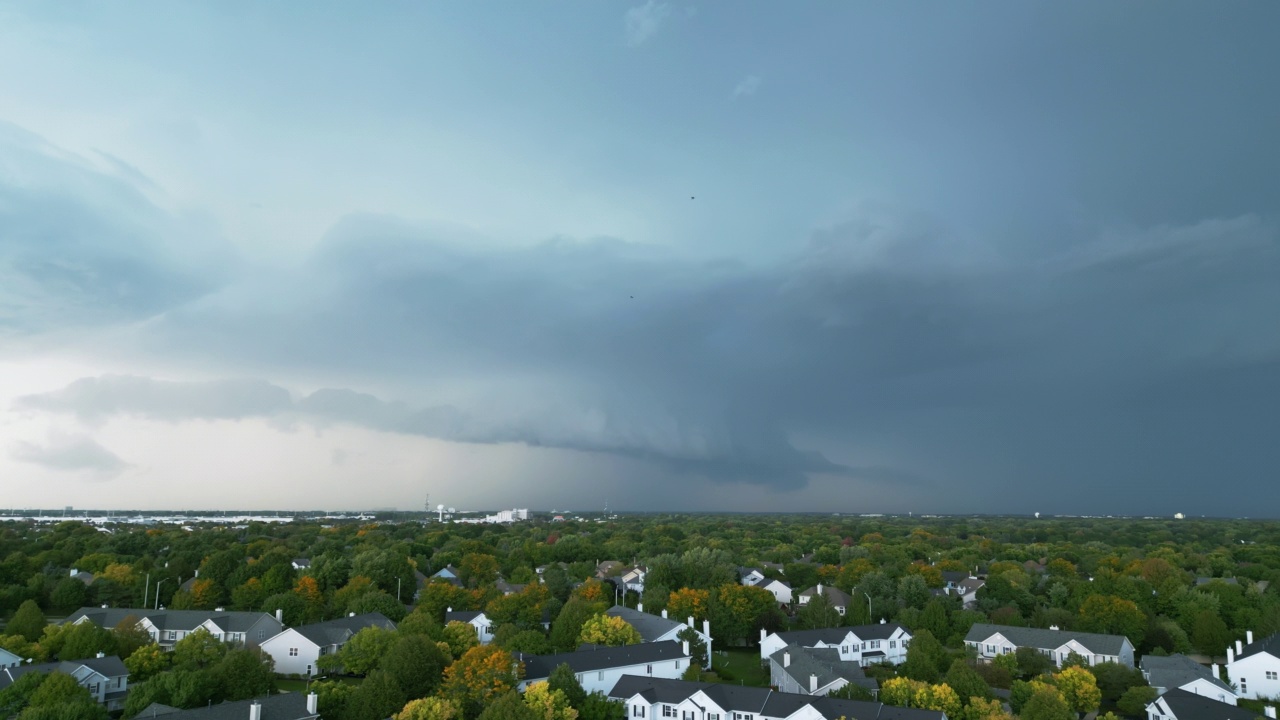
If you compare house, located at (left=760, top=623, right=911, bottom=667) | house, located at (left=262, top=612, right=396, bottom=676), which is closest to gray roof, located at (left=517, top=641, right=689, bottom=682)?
house, located at (left=760, top=623, right=911, bottom=667)

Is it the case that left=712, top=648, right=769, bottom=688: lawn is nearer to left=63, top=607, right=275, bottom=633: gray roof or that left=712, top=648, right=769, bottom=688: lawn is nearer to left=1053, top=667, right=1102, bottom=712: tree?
left=1053, top=667, right=1102, bottom=712: tree

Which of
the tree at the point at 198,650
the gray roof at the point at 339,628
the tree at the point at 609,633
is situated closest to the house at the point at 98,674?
the tree at the point at 198,650

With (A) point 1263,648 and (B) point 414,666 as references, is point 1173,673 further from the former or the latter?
(B) point 414,666

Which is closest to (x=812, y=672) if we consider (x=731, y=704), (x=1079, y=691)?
(x=731, y=704)

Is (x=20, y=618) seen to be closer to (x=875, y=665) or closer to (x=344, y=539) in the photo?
(x=875, y=665)

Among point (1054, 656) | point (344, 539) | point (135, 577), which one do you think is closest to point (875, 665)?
point (1054, 656)
